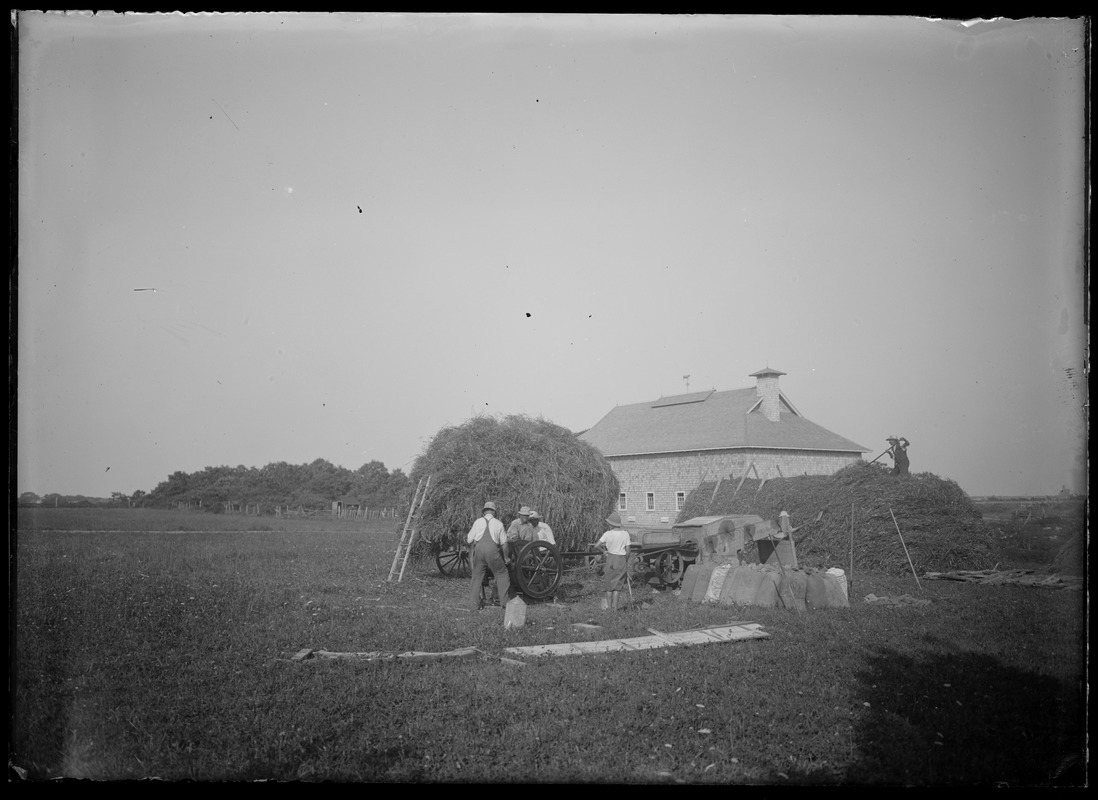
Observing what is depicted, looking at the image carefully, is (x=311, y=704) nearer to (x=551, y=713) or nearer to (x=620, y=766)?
(x=551, y=713)

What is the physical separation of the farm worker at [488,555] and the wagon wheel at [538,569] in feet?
1.91

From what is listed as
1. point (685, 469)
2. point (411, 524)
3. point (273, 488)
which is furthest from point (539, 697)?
point (273, 488)

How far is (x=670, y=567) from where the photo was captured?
45.5 ft

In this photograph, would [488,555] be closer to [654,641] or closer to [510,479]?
[654,641]

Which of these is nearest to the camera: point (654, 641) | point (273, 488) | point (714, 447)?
point (654, 641)

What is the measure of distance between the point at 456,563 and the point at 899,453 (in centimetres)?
1120

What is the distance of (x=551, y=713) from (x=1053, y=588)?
11.6 m

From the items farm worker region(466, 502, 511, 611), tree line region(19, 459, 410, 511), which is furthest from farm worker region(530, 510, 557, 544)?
tree line region(19, 459, 410, 511)

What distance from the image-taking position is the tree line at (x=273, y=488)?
165 ft

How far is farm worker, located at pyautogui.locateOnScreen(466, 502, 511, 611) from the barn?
64.6 feet

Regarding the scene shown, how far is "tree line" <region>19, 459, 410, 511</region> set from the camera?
165 ft

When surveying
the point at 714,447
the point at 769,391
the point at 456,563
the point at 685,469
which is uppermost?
the point at 769,391

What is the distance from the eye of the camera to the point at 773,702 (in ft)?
21.4

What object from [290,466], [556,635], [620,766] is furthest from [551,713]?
[290,466]
